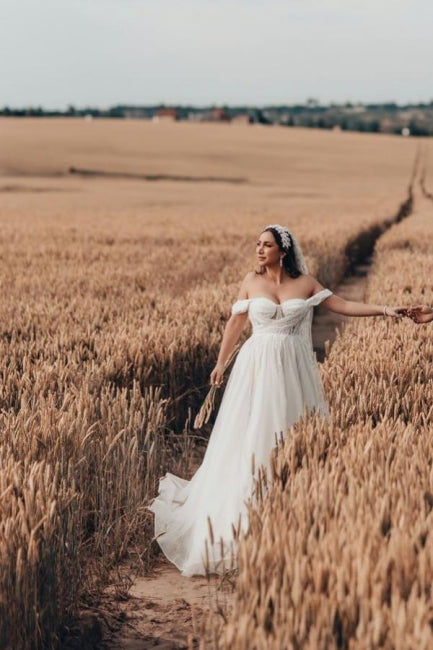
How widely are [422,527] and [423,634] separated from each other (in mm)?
629

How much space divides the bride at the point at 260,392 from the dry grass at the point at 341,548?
287 millimetres

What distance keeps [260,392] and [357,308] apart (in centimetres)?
79

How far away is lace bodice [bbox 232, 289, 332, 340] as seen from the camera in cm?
457

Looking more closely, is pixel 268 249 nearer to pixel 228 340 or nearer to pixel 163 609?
pixel 228 340

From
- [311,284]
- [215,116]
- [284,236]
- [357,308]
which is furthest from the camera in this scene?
[215,116]

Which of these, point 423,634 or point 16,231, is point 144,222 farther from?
point 423,634

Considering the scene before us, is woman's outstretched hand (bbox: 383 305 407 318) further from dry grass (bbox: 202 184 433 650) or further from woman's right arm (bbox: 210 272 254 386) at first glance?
woman's right arm (bbox: 210 272 254 386)

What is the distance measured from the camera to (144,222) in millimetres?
26016

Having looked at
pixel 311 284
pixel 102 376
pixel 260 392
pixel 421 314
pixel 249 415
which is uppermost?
pixel 311 284

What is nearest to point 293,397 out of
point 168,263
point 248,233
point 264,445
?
point 264,445

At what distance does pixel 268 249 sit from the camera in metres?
4.52

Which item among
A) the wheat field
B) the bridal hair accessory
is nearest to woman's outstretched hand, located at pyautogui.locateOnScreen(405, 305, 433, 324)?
the wheat field

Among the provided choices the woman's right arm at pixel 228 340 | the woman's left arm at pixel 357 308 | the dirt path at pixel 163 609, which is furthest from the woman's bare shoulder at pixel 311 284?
the dirt path at pixel 163 609

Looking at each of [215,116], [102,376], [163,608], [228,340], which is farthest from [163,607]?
[215,116]
